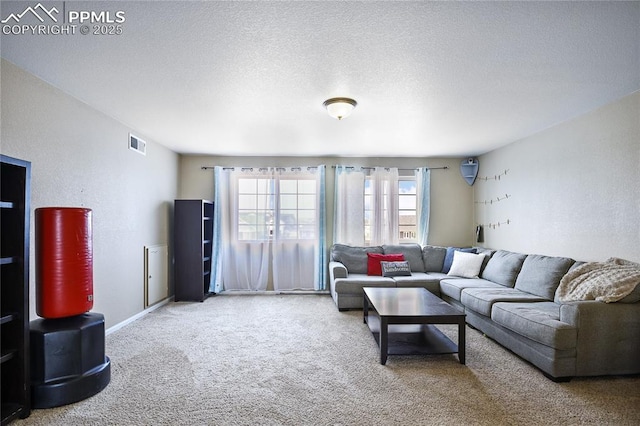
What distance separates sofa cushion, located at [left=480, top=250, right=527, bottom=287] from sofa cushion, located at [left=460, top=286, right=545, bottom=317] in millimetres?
189

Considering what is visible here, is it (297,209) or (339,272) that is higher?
(297,209)

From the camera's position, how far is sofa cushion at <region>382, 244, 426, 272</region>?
5.66 m

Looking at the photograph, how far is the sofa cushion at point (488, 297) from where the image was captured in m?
3.55

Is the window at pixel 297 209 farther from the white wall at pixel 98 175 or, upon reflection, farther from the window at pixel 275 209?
the white wall at pixel 98 175

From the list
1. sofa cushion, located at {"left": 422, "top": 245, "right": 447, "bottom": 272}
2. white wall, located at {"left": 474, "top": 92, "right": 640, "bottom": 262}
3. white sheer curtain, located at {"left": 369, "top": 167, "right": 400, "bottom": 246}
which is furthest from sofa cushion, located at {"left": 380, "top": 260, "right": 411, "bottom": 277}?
white wall, located at {"left": 474, "top": 92, "right": 640, "bottom": 262}

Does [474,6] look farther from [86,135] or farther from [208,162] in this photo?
[208,162]

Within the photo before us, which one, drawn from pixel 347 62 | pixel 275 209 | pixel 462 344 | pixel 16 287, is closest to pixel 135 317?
pixel 16 287

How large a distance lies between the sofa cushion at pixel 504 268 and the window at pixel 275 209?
8.95 feet

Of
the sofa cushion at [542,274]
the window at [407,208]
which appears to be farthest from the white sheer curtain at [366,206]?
the sofa cushion at [542,274]

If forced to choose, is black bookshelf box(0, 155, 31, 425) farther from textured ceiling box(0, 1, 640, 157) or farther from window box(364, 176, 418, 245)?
window box(364, 176, 418, 245)

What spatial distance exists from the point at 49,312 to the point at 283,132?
2991 mm

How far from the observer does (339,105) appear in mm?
3225

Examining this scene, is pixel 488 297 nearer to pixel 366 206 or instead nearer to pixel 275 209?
pixel 366 206

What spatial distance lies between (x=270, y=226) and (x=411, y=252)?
93.6 inches
